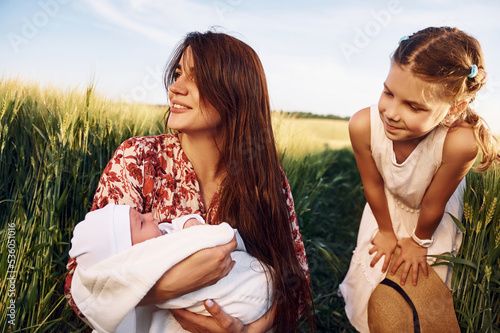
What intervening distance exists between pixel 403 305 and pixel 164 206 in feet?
3.81

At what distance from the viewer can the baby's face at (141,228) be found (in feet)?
4.29

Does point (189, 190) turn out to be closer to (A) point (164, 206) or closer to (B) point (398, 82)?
(A) point (164, 206)

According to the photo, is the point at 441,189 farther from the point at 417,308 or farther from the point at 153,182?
the point at 153,182

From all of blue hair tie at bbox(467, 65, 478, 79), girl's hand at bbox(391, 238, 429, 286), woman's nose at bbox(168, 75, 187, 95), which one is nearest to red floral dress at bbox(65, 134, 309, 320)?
woman's nose at bbox(168, 75, 187, 95)

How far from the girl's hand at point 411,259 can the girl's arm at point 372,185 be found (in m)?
0.05

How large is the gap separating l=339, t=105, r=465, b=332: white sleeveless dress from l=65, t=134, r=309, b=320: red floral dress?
0.52m

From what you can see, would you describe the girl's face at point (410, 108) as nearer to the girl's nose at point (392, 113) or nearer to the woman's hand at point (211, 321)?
the girl's nose at point (392, 113)

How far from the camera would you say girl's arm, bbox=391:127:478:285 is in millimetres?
1734

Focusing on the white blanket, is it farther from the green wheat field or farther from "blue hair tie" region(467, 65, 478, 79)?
"blue hair tie" region(467, 65, 478, 79)

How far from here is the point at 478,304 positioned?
1.91 m

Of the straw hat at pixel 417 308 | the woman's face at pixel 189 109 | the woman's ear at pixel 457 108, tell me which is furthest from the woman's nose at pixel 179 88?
the straw hat at pixel 417 308

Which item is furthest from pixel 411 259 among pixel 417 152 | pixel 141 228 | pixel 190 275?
pixel 141 228

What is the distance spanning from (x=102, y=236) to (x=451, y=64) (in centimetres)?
139

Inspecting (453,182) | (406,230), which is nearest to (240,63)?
(453,182)
